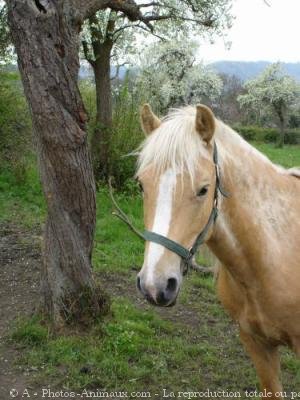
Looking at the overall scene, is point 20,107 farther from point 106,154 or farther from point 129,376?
point 129,376

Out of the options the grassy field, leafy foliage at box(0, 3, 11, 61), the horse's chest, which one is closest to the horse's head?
the horse's chest

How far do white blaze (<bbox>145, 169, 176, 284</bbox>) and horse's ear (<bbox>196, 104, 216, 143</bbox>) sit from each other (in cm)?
30

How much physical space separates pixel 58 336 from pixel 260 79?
40711mm

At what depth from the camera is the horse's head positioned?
2072mm

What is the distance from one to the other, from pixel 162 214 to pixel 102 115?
7.79 meters

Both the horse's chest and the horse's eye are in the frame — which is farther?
the horse's chest

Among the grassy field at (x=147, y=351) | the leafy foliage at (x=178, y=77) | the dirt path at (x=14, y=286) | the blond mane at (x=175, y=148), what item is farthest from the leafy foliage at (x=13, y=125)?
the leafy foliage at (x=178, y=77)

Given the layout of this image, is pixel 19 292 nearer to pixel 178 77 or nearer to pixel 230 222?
pixel 230 222

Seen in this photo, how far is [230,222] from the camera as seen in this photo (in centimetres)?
264

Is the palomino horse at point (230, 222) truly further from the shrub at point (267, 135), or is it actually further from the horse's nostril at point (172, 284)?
the shrub at point (267, 135)

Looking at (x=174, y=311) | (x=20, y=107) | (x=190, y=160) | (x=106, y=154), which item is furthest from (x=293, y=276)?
(x=20, y=107)

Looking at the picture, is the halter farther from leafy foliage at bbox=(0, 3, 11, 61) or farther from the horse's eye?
leafy foliage at bbox=(0, 3, 11, 61)

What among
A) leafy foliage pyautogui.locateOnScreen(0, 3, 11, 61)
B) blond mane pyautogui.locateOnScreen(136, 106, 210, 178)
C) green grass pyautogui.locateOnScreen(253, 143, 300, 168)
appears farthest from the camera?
green grass pyautogui.locateOnScreen(253, 143, 300, 168)

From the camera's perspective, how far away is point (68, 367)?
386 centimetres
